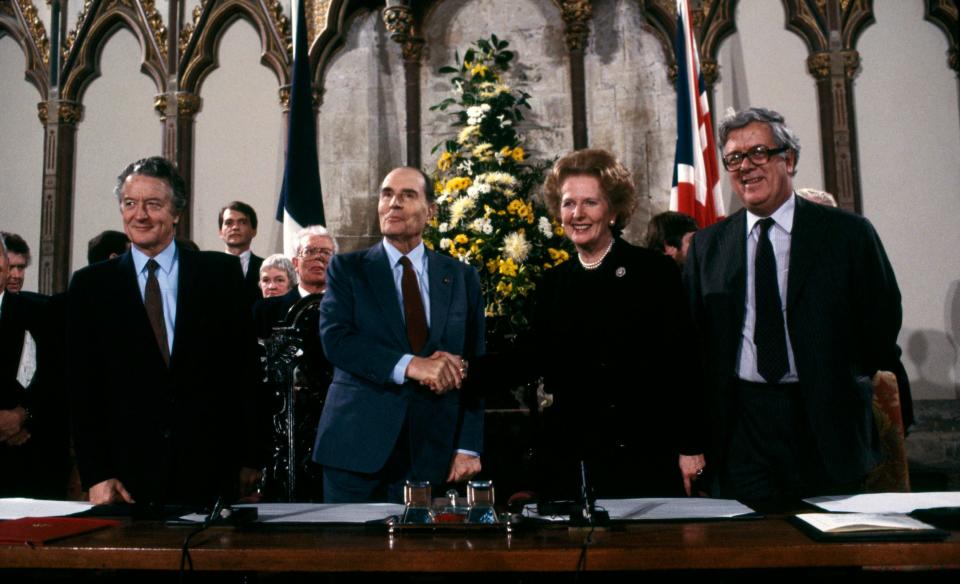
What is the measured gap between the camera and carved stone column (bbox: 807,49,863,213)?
5.20 m

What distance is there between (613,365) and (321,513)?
807mm

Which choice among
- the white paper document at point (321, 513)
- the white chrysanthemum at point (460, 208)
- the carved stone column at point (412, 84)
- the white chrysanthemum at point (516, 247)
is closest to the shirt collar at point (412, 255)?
the white paper document at point (321, 513)

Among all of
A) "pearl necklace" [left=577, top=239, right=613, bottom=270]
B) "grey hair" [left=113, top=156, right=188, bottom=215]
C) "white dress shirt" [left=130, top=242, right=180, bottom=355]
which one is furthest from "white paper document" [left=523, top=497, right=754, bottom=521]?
"grey hair" [left=113, top=156, right=188, bottom=215]

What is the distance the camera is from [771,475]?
6.52 feet

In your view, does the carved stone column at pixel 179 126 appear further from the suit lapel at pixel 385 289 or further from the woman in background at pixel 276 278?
the suit lapel at pixel 385 289

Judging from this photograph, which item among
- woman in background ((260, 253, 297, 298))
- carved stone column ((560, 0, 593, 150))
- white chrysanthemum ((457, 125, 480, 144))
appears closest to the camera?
woman in background ((260, 253, 297, 298))

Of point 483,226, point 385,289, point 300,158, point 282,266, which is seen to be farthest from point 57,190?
A: point 385,289

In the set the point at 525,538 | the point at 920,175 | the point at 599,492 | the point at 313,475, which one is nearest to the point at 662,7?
the point at 920,175

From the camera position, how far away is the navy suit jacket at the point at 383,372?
7.08 ft

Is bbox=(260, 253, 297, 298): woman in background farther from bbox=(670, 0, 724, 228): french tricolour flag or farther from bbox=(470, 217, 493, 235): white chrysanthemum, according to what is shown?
bbox=(670, 0, 724, 228): french tricolour flag

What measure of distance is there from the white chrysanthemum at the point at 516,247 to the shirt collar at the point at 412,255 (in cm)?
191

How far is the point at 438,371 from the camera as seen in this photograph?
2098mm

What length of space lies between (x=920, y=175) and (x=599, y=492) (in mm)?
4209

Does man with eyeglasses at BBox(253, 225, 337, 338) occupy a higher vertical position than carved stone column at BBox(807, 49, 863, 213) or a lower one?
lower
